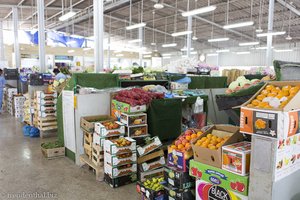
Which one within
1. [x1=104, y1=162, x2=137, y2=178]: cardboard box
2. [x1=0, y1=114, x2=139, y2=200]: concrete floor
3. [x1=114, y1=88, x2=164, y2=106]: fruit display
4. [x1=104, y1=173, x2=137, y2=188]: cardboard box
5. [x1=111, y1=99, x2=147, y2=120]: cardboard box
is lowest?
[x1=0, y1=114, x2=139, y2=200]: concrete floor

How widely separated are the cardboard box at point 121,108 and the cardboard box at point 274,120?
223 cm

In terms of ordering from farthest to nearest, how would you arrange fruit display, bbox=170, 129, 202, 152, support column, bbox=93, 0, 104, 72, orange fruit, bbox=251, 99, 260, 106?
1. support column, bbox=93, 0, 104, 72
2. fruit display, bbox=170, 129, 202, 152
3. orange fruit, bbox=251, 99, 260, 106

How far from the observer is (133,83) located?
5371 millimetres

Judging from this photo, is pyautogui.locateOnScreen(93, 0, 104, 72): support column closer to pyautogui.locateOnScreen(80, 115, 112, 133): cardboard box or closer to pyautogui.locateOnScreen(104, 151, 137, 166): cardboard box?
pyautogui.locateOnScreen(80, 115, 112, 133): cardboard box

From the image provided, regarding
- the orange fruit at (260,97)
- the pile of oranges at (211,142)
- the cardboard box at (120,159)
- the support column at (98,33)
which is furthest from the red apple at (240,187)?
the support column at (98,33)

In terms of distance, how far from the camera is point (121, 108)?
421 cm

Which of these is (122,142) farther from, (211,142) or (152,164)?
(211,142)

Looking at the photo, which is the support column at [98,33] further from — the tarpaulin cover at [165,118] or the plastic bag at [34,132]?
the tarpaulin cover at [165,118]

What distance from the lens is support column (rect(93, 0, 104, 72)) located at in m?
6.11

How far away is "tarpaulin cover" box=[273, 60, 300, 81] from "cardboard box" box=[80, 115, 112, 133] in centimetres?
275

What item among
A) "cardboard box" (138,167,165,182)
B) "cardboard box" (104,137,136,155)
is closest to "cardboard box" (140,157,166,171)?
"cardboard box" (138,167,165,182)

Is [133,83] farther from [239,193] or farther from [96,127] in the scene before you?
[239,193]

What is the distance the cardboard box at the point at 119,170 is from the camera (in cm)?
349

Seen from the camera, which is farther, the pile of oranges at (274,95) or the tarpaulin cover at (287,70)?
the tarpaulin cover at (287,70)
